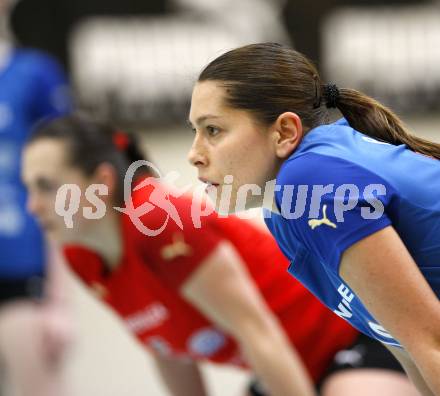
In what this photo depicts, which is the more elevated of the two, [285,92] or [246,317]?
[285,92]

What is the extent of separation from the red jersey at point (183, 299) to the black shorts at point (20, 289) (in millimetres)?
1172

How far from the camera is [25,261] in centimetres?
419

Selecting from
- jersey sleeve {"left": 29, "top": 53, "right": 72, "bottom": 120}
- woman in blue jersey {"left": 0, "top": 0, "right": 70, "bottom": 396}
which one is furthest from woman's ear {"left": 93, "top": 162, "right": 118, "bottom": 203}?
jersey sleeve {"left": 29, "top": 53, "right": 72, "bottom": 120}

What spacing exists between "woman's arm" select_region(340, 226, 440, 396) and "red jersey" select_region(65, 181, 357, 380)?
1.08 metres

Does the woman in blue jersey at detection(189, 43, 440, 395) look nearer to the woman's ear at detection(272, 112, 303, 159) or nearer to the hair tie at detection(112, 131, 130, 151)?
the woman's ear at detection(272, 112, 303, 159)

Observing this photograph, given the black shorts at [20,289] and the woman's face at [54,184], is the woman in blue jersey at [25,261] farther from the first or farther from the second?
the woman's face at [54,184]

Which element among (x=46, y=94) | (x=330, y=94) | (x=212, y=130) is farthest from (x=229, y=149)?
(x=46, y=94)

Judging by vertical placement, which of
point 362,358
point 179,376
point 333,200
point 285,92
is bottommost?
point 179,376

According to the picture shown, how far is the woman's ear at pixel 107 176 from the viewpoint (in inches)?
114

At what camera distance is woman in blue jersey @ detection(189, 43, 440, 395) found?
1.69 metres

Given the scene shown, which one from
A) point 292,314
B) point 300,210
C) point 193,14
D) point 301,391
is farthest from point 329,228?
point 193,14

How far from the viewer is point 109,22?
6340mm

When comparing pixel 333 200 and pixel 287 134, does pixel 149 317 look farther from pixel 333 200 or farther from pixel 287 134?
pixel 333 200

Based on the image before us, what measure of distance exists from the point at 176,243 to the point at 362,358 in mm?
604
